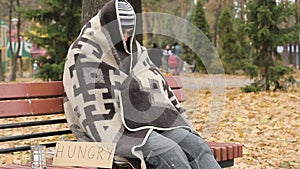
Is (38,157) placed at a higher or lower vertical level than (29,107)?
lower

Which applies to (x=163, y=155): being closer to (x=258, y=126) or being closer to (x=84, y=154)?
(x=84, y=154)

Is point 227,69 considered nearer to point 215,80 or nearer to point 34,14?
point 34,14

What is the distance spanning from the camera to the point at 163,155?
375 cm

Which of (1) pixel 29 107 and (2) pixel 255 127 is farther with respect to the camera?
(2) pixel 255 127

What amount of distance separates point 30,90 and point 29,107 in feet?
0.40

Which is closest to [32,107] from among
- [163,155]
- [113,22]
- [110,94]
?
[110,94]

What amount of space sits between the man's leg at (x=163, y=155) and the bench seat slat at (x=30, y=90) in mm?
1018

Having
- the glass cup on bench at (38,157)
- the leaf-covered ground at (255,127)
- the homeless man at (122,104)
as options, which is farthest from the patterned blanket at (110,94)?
the leaf-covered ground at (255,127)

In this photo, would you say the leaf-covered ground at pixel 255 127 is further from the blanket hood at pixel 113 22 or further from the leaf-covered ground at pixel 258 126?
the blanket hood at pixel 113 22

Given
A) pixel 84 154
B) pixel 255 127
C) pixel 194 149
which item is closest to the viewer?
pixel 84 154

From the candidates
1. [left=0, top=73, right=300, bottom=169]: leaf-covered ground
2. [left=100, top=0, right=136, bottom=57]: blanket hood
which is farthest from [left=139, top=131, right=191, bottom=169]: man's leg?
[left=0, top=73, right=300, bottom=169]: leaf-covered ground

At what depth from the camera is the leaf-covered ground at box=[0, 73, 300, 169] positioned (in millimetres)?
6109

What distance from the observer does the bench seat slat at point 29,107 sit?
4.26m

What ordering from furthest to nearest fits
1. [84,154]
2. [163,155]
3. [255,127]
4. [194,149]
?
[255,127] < [194,149] < [84,154] < [163,155]
